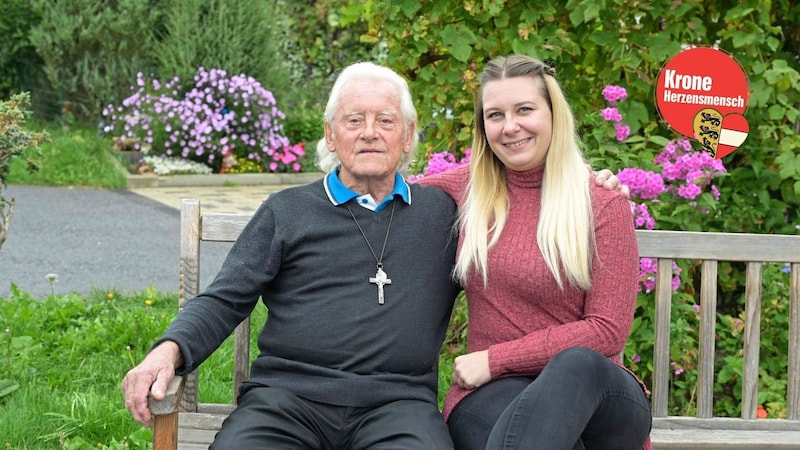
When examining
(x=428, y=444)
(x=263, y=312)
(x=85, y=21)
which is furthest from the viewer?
(x=85, y=21)

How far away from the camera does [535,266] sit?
276 centimetres

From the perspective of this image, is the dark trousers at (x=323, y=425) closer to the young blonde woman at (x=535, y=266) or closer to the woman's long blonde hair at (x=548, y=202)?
the young blonde woman at (x=535, y=266)

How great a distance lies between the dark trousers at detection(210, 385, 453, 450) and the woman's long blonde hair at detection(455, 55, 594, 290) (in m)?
0.42

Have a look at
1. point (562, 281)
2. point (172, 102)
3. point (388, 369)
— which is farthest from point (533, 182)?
point (172, 102)

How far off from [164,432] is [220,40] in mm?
10720

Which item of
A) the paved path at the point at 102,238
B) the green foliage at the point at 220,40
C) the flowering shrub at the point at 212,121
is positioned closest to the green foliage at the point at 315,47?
the green foliage at the point at 220,40

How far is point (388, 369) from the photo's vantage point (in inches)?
109

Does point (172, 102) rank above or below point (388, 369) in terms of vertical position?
above

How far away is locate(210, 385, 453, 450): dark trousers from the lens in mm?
2578

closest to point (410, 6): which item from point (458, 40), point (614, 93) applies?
point (458, 40)

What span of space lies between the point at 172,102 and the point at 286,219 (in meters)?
9.73

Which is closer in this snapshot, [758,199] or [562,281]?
[562,281]

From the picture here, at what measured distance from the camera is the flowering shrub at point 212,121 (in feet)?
40.0

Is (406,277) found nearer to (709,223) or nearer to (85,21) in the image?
(709,223)
